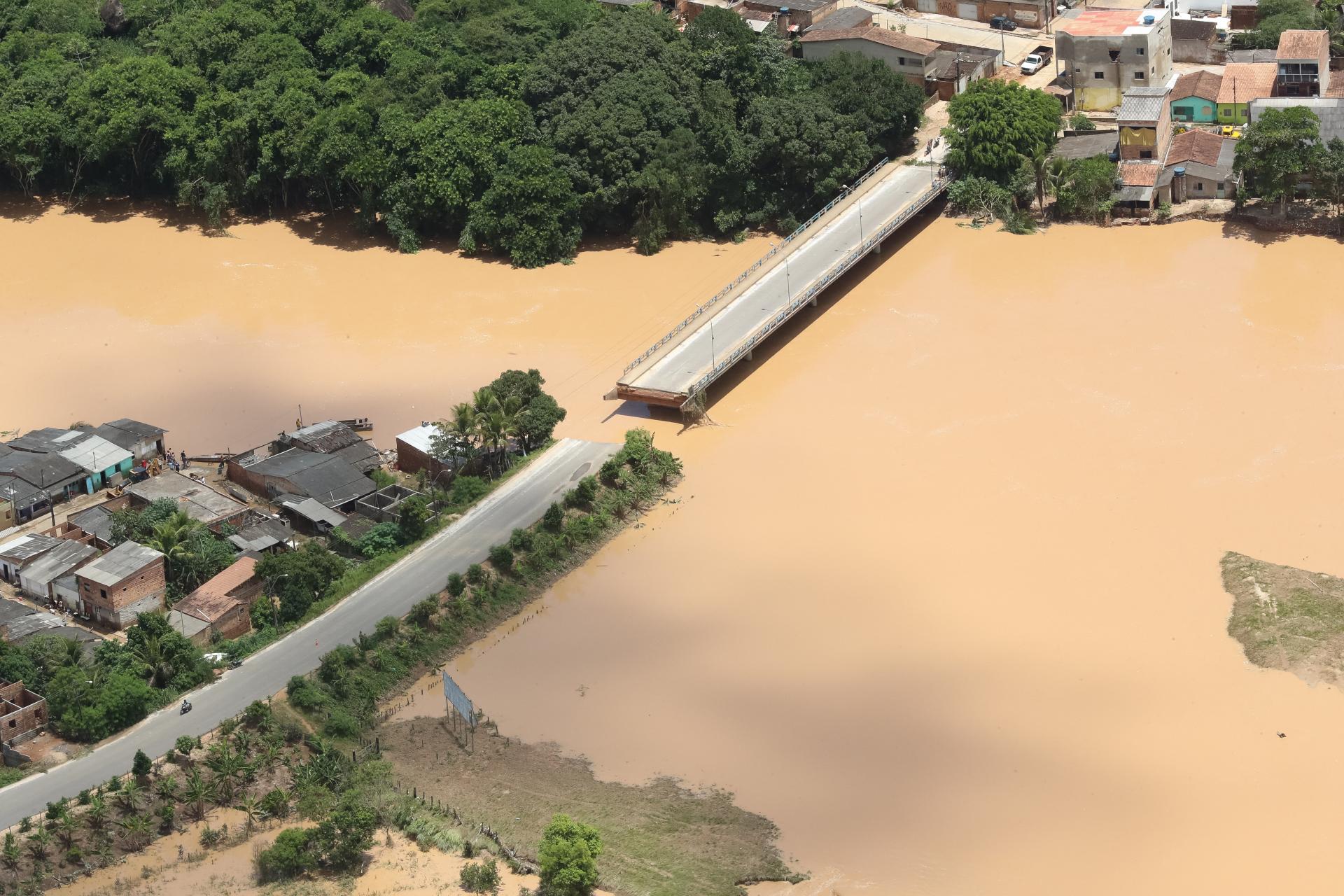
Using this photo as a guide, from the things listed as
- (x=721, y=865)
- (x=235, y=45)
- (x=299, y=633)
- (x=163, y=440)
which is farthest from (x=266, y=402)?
(x=721, y=865)

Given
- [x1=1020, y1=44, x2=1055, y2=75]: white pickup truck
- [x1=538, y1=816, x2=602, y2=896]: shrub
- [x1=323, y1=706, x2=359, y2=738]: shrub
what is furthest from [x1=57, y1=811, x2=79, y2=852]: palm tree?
[x1=1020, y1=44, x2=1055, y2=75]: white pickup truck

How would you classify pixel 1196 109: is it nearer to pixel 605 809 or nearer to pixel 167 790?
pixel 605 809

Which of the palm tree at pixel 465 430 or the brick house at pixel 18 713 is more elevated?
the palm tree at pixel 465 430

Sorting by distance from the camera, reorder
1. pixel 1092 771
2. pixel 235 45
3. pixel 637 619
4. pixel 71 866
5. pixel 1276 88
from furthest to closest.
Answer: pixel 235 45, pixel 1276 88, pixel 637 619, pixel 1092 771, pixel 71 866

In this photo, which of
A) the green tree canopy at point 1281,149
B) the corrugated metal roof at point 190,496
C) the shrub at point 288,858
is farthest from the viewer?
the green tree canopy at point 1281,149

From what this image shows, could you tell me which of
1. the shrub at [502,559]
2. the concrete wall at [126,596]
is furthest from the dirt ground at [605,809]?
the concrete wall at [126,596]

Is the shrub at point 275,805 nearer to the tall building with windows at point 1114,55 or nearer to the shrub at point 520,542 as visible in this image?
the shrub at point 520,542

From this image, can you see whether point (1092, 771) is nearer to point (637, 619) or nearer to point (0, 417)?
point (637, 619)
